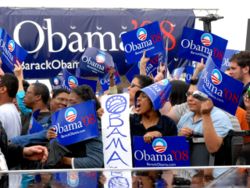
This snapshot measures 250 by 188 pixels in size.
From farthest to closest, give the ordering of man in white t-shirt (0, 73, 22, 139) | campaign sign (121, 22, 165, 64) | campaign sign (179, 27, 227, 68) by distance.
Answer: campaign sign (121, 22, 165, 64), campaign sign (179, 27, 227, 68), man in white t-shirt (0, 73, 22, 139)

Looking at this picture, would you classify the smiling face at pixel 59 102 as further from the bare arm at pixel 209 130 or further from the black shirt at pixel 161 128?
the bare arm at pixel 209 130

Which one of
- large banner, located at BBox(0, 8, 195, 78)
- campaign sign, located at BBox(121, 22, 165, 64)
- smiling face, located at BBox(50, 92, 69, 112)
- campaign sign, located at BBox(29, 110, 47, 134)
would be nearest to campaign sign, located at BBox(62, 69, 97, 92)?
campaign sign, located at BBox(121, 22, 165, 64)

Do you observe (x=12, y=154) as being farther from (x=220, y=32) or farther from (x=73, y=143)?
(x=220, y=32)

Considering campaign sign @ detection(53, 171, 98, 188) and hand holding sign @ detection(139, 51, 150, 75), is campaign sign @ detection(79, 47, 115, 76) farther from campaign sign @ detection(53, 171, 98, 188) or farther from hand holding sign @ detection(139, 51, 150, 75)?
campaign sign @ detection(53, 171, 98, 188)

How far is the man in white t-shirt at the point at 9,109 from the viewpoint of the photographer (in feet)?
23.6

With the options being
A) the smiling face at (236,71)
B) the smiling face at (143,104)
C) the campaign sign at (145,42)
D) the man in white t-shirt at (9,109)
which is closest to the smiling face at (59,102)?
the man in white t-shirt at (9,109)

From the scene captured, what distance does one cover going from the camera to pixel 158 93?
695 centimetres

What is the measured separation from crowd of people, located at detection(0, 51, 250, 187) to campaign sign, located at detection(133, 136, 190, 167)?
0.07 meters

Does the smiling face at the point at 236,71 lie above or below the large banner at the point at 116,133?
above

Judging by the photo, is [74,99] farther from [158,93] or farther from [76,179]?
[76,179]

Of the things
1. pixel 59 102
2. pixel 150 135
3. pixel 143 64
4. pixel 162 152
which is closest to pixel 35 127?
pixel 59 102

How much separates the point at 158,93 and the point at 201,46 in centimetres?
214

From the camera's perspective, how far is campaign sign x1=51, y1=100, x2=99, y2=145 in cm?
678

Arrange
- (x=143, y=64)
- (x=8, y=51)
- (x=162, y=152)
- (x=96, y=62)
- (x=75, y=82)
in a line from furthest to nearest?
(x=96, y=62) < (x=8, y=51) < (x=75, y=82) < (x=143, y=64) < (x=162, y=152)
